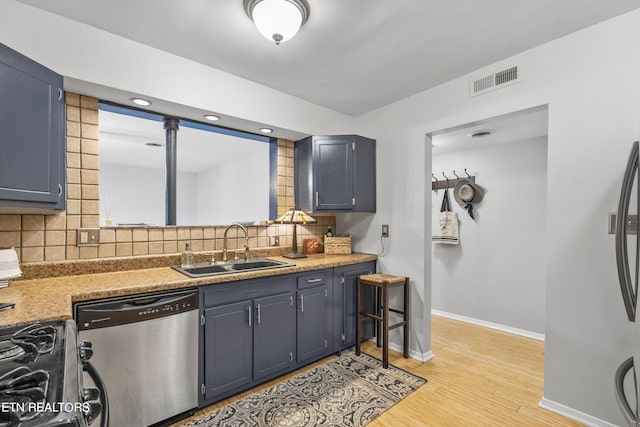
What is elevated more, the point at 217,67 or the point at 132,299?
the point at 217,67

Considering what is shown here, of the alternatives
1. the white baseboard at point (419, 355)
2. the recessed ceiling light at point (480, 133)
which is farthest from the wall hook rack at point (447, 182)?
the white baseboard at point (419, 355)

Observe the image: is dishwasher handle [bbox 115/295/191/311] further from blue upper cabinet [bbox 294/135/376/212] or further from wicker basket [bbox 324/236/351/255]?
wicker basket [bbox 324/236/351/255]

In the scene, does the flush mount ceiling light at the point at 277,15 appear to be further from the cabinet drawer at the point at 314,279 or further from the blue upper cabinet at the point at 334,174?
the cabinet drawer at the point at 314,279

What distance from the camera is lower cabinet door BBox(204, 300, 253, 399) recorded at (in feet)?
6.59

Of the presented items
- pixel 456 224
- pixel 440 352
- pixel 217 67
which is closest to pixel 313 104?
pixel 217 67

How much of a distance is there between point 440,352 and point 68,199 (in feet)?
11.1

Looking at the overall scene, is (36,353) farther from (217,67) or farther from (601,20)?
(601,20)

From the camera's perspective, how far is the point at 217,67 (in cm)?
239

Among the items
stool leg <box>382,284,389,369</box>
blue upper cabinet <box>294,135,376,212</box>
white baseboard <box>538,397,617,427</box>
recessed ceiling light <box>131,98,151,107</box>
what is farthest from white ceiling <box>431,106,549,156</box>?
recessed ceiling light <box>131,98,151,107</box>

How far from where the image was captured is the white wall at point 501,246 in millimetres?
3484

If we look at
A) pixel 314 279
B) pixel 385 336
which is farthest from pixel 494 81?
pixel 385 336

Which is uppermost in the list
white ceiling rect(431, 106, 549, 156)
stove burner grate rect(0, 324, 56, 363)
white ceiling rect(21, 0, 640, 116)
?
white ceiling rect(21, 0, 640, 116)

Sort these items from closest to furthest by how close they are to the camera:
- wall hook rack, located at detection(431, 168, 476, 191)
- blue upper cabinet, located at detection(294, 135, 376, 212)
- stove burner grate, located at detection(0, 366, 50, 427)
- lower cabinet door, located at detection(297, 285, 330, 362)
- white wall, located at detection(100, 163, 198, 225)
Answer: stove burner grate, located at detection(0, 366, 50, 427) < lower cabinet door, located at detection(297, 285, 330, 362) < blue upper cabinet, located at detection(294, 135, 376, 212) < wall hook rack, located at detection(431, 168, 476, 191) < white wall, located at detection(100, 163, 198, 225)

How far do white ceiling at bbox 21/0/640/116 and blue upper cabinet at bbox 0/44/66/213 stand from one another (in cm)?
47
